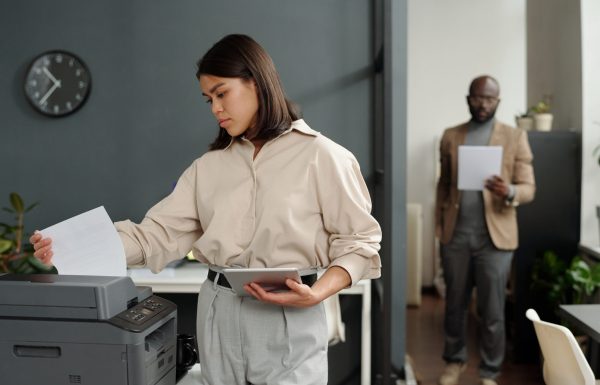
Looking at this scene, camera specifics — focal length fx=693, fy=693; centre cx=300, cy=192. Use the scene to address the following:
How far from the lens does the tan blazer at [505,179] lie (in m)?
3.78

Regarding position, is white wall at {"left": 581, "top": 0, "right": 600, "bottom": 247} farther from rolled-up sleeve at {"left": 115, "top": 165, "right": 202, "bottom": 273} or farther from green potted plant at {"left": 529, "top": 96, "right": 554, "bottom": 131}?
rolled-up sleeve at {"left": 115, "top": 165, "right": 202, "bottom": 273}

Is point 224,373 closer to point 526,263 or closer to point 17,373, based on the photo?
point 17,373

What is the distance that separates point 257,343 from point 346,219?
335 mm

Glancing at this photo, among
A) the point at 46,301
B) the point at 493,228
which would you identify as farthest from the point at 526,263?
the point at 46,301

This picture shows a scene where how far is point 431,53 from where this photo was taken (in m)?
6.95

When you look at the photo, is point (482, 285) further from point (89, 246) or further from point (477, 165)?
point (89, 246)

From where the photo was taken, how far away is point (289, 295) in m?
1.46

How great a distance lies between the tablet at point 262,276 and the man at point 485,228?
252 centimetres

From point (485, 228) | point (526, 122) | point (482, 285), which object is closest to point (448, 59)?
point (526, 122)

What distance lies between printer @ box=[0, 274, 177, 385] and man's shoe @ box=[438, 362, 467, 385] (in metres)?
2.70

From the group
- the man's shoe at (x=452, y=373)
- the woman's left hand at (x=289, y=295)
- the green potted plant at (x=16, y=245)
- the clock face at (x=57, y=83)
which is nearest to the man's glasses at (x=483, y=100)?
the man's shoe at (x=452, y=373)

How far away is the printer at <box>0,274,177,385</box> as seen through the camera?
150 centimetres

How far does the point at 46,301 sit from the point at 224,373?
420mm

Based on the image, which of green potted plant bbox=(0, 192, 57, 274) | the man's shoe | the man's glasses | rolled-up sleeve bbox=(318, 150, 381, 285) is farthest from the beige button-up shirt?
the man's shoe
